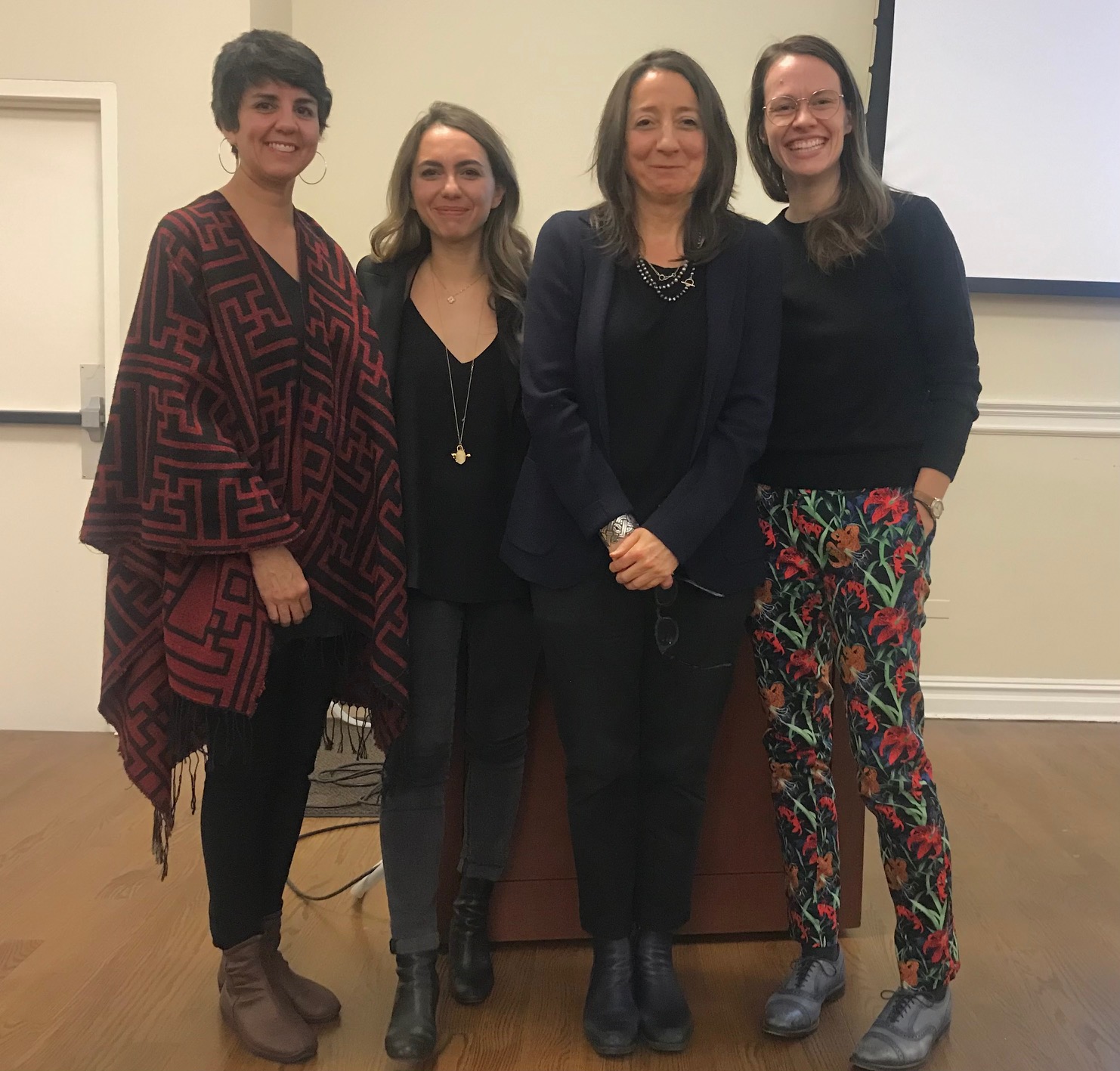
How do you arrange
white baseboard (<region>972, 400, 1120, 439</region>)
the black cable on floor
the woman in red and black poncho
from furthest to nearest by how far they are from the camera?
white baseboard (<region>972, 400, 1120, 439</region>) → the black cable on floor → the woman in red and black poncho

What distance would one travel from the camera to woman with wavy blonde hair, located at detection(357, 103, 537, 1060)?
4.81ft

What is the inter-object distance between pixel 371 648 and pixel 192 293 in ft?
1.81

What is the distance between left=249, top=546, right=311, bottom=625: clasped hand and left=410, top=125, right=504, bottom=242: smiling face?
574 millimetres

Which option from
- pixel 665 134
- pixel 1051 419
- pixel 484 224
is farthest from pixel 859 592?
pixel 1051 419

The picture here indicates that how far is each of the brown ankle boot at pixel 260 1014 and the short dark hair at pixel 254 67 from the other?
1230 millimetres

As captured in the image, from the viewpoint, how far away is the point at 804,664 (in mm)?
1524

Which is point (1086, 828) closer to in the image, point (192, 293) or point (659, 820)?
point (659, 820)

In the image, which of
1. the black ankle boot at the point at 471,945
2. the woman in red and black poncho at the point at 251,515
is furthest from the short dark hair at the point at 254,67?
the black ankle boot at the point at 471,945

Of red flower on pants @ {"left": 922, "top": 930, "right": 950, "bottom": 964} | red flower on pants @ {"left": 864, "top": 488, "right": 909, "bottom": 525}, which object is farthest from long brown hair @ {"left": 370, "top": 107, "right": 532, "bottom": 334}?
red flower on pants @ {"left": 922, "top": 930, "right": 950, "bottom": 964}

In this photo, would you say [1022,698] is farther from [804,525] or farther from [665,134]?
[665,134]

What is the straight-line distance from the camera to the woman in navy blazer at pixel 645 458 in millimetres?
1370

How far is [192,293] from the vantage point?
128 cm

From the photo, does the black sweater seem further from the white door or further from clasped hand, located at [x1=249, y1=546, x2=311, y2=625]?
the white door

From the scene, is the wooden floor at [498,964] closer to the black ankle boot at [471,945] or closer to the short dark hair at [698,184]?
the black ankle boot at [471,945]
